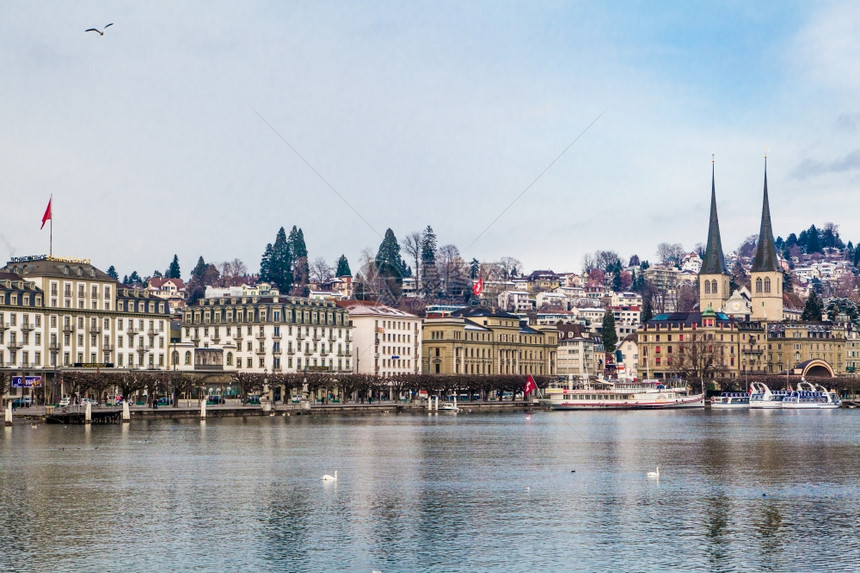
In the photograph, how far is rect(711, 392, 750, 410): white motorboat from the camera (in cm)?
18543

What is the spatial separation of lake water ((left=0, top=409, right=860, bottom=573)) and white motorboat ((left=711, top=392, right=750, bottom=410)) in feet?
316

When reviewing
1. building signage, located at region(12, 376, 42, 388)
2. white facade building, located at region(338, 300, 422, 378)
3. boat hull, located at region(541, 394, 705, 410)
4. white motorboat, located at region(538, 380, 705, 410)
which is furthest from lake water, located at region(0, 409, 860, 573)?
white facade building, located at region(338, 300, 422, 378)

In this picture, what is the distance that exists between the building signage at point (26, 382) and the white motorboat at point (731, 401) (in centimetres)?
9518

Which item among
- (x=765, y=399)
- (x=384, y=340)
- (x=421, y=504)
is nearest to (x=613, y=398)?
(x=384, y=340)

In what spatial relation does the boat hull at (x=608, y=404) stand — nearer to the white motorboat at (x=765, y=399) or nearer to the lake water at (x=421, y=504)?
the white motorboat at (x=765, y=399)

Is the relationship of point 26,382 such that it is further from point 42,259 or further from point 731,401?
point 731,401

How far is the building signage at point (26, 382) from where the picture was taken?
12031cm

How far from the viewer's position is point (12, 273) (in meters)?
128

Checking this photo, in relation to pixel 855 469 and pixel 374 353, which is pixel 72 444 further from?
pixel 374 353

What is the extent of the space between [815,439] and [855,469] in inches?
1130

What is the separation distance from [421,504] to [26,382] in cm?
7639

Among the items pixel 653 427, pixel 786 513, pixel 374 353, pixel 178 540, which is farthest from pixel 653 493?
pixel 374 353

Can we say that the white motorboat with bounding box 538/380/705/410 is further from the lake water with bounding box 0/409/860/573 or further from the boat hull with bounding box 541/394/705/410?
the lake water with bounding box 0/409/860/573

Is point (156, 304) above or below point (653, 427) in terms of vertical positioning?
above
